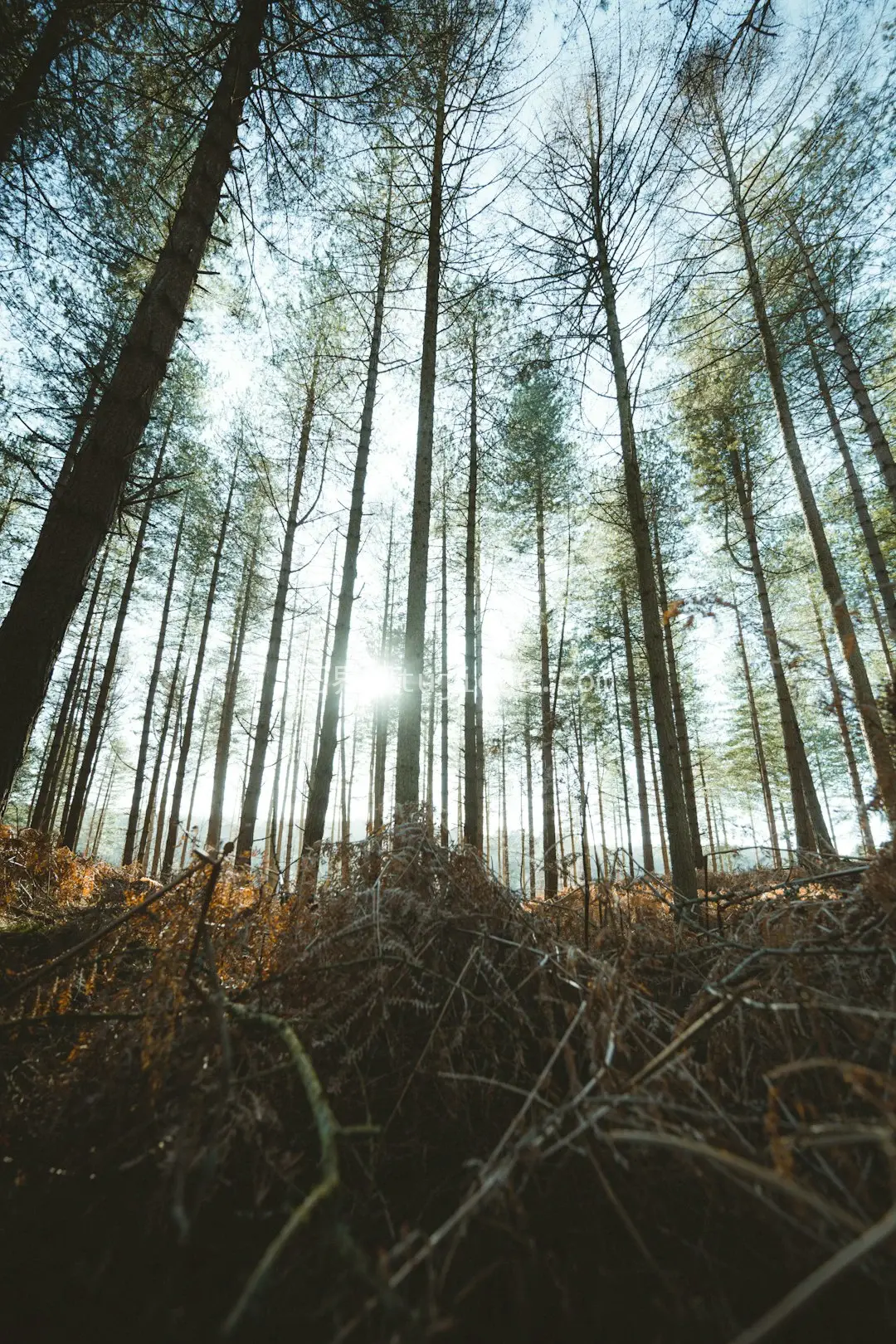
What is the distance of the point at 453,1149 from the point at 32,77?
8.75 meters

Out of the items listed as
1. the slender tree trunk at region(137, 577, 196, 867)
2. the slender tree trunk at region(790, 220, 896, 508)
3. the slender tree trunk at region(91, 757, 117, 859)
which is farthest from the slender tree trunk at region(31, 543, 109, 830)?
the slender tree trunk at region(91, 757, 117, 859)

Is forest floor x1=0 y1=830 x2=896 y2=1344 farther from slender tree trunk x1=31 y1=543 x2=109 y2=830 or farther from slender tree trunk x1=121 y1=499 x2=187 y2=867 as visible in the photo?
slender tree trunk x1=121 y1=499 x2=187 y2=867

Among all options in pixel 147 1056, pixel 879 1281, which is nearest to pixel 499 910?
pixel 147 1056

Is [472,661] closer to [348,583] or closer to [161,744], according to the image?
[348,583]

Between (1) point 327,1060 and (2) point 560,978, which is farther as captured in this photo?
(2) point 560,978

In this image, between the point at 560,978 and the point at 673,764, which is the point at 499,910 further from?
the point at 673,764

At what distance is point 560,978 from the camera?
4.94 feet

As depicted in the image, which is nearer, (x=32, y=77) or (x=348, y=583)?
(x=32, y=77)

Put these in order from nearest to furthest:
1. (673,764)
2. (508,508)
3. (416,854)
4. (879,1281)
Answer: (879,1281), (416,854), (673,764), (508,508)

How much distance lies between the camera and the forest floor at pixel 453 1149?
26.9 inches

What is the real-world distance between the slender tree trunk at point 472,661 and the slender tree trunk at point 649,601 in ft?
12.2

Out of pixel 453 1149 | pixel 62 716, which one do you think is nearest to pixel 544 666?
pixel 453 1149

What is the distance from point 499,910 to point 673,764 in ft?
13.6

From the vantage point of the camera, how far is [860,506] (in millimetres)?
8438
